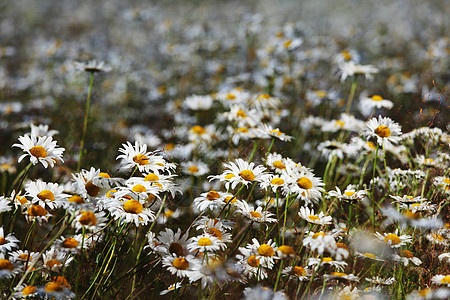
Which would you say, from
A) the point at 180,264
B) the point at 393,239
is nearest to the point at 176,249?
the point at 180,264

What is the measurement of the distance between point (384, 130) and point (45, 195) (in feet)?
5.13

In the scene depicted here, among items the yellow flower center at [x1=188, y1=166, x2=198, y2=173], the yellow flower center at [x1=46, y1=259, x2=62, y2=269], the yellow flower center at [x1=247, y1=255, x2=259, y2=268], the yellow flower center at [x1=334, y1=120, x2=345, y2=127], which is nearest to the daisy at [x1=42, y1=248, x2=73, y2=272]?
the yellow flower center at [x1=46, y1=259, x2=62, y2=269]

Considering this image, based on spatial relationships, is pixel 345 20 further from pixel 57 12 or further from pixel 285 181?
pixel 285 181

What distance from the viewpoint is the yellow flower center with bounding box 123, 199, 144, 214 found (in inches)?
60.6

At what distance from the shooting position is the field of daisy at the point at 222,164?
1602 mm

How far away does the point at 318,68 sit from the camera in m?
5.81

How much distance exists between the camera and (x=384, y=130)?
1970mm

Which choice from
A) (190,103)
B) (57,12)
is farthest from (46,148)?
(57,12)

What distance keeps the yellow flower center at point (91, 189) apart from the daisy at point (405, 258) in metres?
1.25

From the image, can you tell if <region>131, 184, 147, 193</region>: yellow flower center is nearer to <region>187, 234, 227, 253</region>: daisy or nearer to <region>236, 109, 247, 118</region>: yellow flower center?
<region>187, 234, 227, 253</region>: daisy

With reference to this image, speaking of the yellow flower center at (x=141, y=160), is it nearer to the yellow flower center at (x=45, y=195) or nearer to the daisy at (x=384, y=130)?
the yellow flower center at (x=45, y=195)

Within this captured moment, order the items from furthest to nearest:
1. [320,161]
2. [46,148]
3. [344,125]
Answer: [320,161] → [344,125] → [46,148]

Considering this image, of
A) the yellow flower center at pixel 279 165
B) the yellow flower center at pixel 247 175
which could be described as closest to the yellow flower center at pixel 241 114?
the yellow flower center at pixel 279 165

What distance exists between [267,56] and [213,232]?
394 cm
